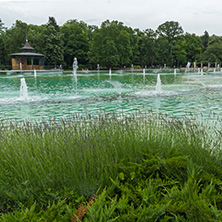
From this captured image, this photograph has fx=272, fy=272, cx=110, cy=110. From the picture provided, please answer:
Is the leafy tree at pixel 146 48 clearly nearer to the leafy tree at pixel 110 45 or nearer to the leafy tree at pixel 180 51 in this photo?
the leafy tree at pixel 180 51

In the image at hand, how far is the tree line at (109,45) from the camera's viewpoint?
58000mm

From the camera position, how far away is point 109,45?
56.8m

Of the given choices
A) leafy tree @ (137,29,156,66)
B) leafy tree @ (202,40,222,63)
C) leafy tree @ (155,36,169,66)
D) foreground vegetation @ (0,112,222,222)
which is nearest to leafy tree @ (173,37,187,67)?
leafy tree @ (155,36,169,66)

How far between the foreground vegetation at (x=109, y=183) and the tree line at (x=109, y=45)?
5462 cm

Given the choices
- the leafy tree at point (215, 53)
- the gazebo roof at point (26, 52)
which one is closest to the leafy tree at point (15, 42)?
the gazebo roof at point (26, 52)

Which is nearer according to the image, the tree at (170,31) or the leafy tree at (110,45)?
the leafy tree at (110,45)

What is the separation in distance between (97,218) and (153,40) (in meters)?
72.7

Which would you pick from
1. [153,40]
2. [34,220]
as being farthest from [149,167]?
[153,40]

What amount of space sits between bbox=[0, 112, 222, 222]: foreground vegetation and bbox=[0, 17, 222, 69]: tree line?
179 feet

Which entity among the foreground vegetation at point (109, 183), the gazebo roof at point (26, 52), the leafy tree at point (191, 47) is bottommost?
the foreground vegetation at point (109, 183)

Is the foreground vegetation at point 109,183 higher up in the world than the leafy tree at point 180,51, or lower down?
lower down

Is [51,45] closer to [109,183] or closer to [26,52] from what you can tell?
[26,52]

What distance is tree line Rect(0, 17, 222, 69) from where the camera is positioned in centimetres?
5800

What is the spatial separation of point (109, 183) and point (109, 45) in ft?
183
